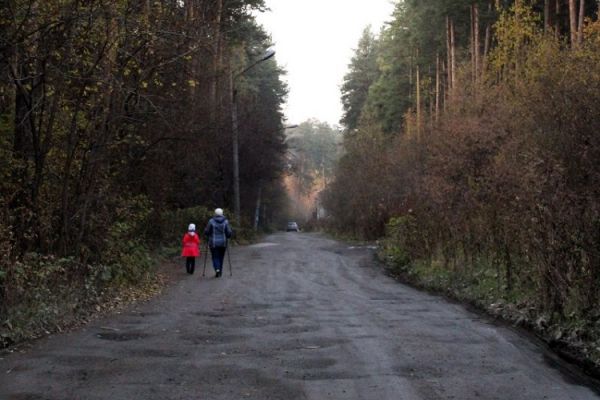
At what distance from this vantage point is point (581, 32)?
24.1 metres

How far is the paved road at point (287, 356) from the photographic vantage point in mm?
6121

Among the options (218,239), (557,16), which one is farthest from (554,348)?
(557,16)

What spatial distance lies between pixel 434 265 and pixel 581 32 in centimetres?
1283

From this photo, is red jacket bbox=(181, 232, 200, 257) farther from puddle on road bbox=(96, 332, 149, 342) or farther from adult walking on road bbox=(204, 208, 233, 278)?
puddle on road bbox=(96, 332, 149, 342)

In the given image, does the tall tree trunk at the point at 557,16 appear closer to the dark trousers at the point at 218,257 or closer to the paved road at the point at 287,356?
the dark trousers at the point at 218,257

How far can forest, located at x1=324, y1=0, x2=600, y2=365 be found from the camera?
9.01m

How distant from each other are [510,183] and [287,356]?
7.16 m

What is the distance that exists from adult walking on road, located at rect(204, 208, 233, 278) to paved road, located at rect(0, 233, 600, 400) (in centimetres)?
493

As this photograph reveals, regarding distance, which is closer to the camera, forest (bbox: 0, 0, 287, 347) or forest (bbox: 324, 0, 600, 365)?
forest (bbox: 324, 0, 600, 365)

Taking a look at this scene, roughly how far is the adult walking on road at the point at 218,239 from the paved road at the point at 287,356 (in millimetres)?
4930

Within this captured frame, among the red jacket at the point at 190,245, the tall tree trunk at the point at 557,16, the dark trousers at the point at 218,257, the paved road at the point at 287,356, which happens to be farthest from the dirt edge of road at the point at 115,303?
the tall tree trunk at the point at 557,16

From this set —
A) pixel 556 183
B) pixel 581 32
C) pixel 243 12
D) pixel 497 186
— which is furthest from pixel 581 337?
pixel 243 12

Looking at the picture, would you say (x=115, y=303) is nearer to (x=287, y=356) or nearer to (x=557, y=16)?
(x=287, y=356)

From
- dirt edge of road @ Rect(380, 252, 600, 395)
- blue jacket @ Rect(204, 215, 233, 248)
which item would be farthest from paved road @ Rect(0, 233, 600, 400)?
blue jacket @ Rect(204, 215, 233, 248)
